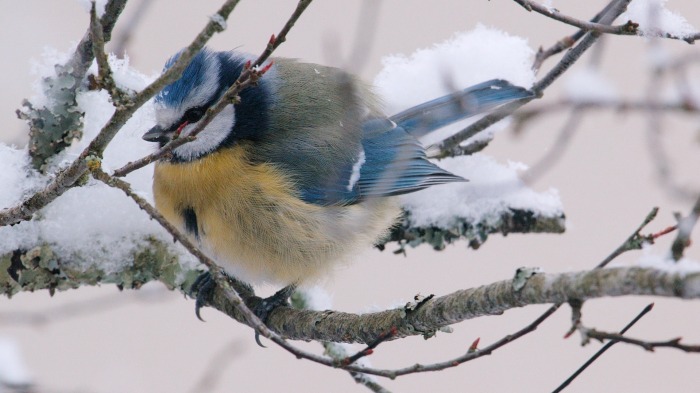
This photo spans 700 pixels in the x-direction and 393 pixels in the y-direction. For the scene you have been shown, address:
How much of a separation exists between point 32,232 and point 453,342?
252cm

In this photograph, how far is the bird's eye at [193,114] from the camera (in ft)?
7.31

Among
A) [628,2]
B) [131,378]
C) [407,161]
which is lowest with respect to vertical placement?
[131,378]

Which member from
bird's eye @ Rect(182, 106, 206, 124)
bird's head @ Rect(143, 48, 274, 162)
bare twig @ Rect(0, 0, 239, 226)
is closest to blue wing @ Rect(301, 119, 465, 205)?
bird's head @ Rect(143, 48, 274, 162)

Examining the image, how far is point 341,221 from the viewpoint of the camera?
2510mm

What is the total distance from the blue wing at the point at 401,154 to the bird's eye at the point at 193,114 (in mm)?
415

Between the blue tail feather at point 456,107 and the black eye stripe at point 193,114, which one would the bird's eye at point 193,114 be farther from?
the blue tail feather at point 456,107

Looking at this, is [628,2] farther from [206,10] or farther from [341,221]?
[206,10]

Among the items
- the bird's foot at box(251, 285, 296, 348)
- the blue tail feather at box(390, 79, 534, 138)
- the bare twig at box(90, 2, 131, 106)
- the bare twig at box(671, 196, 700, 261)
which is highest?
the blue tail feather at box(390, 79, 534, 138)

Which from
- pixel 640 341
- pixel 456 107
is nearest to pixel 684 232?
pixel 640 341

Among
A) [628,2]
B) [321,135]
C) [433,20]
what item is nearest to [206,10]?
[433,20]

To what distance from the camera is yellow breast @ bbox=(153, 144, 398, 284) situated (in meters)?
2.30

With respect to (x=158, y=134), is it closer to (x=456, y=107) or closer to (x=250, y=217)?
(x=250, y=217)

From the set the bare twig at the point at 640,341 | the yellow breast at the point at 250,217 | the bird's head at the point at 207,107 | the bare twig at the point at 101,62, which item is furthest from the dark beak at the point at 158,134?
the bare twig at the point at 640,341

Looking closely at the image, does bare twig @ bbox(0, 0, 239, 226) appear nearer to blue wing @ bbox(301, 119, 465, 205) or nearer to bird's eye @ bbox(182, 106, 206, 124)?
bird's eye @ bbox(182, 106, 206, 124)
